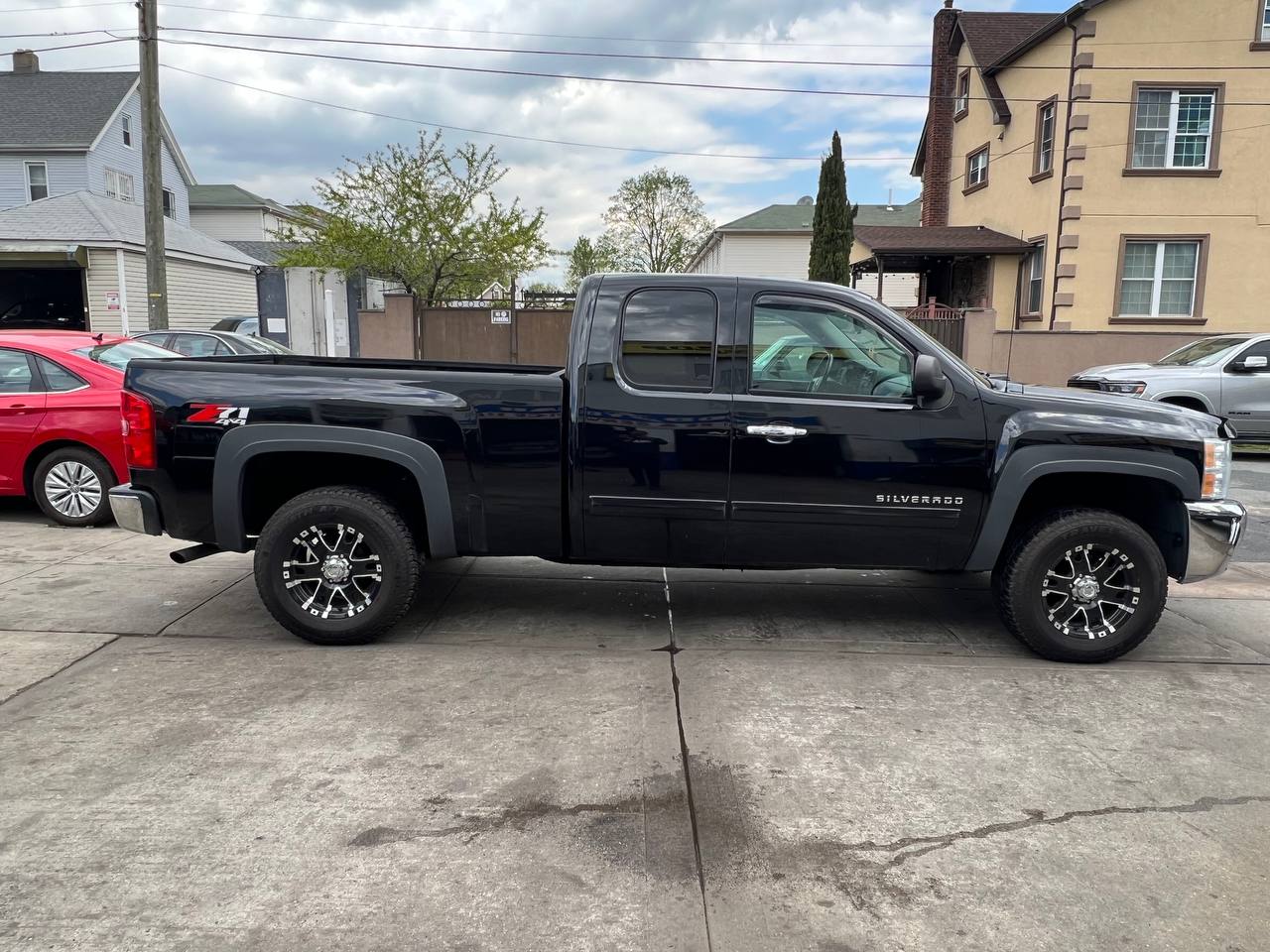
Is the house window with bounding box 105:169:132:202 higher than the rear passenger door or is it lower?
higher

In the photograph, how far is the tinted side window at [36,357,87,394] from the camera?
7.87 metres

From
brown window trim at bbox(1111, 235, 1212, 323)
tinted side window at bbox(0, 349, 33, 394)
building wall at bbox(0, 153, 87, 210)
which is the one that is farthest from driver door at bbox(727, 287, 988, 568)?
building wall at bbox(0, 153, 87, 210)

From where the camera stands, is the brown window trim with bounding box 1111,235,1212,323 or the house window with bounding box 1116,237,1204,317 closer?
the brown window trim with bounding box 1111,235,1212,323

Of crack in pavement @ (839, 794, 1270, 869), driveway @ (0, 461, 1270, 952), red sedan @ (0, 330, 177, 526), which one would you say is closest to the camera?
driveway @ (0, 461, 1270, 952)

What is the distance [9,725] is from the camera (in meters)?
3.98

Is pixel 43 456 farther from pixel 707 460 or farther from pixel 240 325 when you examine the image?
pixel 240 325

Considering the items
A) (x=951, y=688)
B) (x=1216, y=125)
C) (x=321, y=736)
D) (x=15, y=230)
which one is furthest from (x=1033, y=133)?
(x=15, y=230)

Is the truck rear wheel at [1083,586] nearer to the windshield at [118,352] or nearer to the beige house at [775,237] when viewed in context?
the windshield at [118,352]

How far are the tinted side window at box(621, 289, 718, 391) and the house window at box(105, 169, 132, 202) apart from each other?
33290 mm

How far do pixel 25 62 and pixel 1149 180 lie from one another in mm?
37125

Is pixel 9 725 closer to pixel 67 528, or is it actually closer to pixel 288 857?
pixel 288 857

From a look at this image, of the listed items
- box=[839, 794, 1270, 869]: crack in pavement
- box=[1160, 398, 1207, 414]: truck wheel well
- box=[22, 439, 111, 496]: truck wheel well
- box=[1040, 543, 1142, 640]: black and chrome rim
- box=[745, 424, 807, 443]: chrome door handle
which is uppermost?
box=[745, 424, 807, 443]: chrome door handle

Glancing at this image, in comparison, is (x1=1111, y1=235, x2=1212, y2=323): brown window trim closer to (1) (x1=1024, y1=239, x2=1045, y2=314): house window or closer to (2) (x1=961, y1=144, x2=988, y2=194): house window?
(1) (x1=1024, y1=239, x2=1045, y2=314): house window

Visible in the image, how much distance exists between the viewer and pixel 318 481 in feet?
17.2
